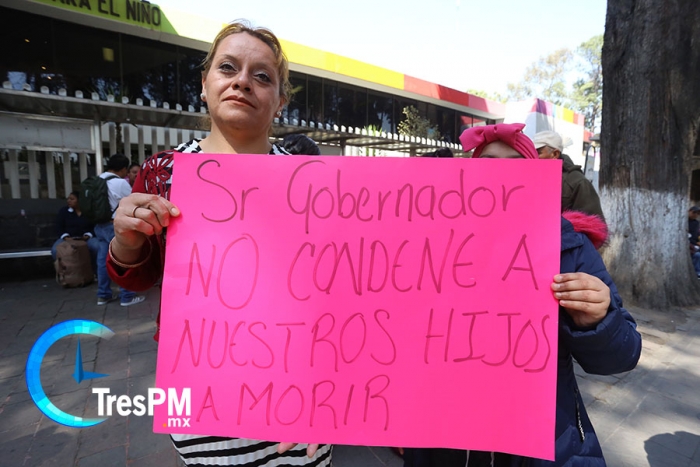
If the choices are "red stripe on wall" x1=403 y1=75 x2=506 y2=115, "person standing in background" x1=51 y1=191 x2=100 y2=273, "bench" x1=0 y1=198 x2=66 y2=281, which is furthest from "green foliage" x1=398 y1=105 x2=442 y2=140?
"bench" x1=0 y1=198 x2=66 y2=281

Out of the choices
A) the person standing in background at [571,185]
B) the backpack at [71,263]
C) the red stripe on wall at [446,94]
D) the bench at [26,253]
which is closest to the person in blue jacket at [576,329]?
the person standing in background at [571,185]

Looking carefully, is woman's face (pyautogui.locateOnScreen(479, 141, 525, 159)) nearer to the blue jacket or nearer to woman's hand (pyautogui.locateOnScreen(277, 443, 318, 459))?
the blue jacket

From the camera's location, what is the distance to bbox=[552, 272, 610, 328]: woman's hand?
910 millimetres

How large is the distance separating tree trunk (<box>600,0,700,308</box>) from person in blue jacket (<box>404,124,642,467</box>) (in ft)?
14.6

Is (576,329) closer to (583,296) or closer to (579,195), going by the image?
(583,296)

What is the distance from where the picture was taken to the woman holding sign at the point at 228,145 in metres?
1.05

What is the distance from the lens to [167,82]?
22.0 feet

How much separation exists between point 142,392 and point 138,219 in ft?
7.65

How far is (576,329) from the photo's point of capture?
98cm

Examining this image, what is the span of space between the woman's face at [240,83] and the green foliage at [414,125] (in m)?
9.58

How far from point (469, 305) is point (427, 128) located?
10.8 meters

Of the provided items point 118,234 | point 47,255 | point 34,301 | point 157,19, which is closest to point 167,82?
point 157,19

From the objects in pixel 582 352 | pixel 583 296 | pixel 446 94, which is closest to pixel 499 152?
pixel 583 296

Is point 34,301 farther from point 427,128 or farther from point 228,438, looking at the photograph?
point 427,128
